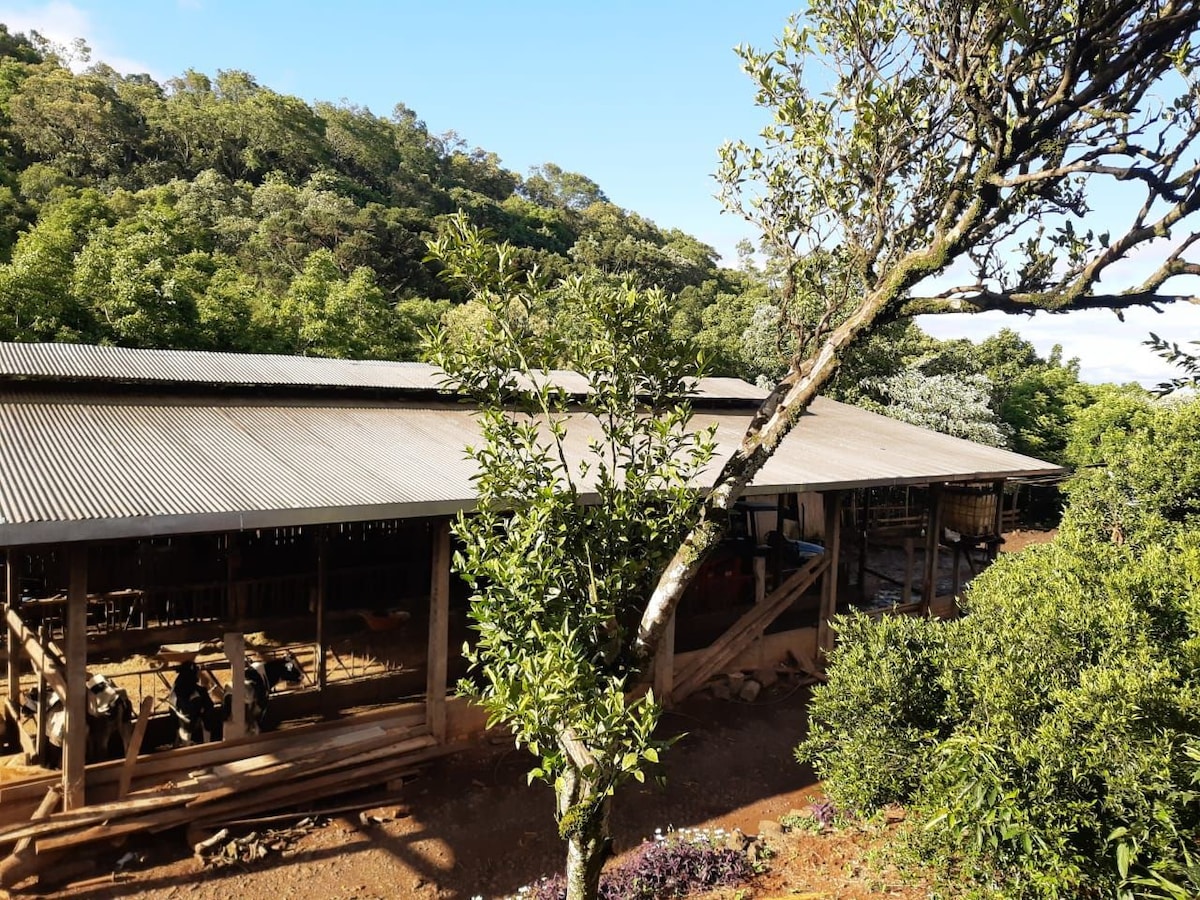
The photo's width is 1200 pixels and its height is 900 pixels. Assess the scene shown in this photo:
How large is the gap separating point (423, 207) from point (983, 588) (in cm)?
5511

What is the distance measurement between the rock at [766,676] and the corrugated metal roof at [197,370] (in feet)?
17.3

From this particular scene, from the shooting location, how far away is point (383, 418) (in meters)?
9.97

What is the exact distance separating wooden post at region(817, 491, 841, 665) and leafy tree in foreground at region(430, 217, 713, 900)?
7.00m

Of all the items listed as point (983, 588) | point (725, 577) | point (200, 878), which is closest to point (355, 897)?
point (200, 878)

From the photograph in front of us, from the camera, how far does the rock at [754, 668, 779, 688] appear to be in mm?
10836

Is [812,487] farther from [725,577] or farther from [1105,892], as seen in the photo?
[1105,892]

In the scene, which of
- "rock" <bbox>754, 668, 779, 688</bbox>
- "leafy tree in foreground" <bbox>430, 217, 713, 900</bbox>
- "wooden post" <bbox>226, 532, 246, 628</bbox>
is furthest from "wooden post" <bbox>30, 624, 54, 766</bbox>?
"rock" <bbox>754, 668, 779, 688</bbox>

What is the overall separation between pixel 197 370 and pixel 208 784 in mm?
5380

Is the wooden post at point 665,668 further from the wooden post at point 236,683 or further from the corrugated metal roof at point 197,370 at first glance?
the wooden post at point 236,683

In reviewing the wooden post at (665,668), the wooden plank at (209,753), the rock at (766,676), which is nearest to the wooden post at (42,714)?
the wooden plank at (209,753)

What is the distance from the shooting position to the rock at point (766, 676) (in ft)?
35.6

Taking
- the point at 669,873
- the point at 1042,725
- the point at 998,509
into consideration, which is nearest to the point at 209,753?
the point at 669,873

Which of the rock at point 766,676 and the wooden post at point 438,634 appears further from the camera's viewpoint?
the rock at point 766,676

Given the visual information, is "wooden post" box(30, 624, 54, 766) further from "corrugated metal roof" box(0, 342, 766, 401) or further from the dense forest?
the dense forest
